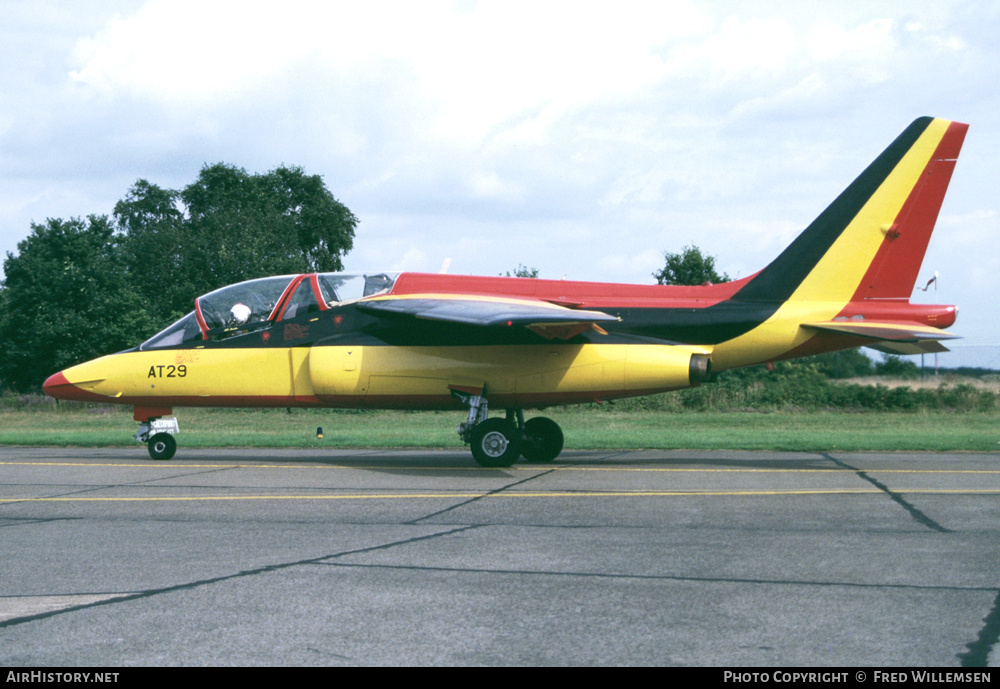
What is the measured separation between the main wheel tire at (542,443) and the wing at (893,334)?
4.64 metres

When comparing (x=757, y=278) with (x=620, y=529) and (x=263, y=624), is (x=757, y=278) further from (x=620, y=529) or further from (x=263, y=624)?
(x=263, y=624)

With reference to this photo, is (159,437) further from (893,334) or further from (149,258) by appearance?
(149,258)

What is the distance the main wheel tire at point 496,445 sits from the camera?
1459cm

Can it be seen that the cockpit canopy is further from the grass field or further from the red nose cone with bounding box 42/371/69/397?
the grass field

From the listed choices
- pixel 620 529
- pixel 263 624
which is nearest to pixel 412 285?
pixel 620 529

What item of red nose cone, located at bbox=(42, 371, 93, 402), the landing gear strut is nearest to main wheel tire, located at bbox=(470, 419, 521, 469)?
the landing gear strut

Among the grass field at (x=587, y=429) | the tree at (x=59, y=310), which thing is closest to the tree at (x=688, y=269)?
the grass field at (x=587, y=429)

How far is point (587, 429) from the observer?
26844 mm

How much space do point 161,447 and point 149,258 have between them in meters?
51.5

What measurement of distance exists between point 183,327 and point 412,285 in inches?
171

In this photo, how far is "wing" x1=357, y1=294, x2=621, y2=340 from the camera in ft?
42.7

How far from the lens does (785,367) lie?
35.8 meters

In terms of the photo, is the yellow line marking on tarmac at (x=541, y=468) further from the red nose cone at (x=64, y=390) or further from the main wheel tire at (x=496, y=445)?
the red nose cone at (x=64, y=390)

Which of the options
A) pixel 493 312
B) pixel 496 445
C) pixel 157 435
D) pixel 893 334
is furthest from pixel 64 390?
pixel 893 334
